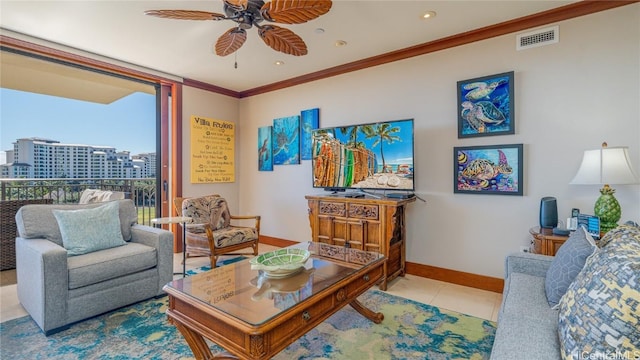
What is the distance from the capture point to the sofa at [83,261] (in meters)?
2.08

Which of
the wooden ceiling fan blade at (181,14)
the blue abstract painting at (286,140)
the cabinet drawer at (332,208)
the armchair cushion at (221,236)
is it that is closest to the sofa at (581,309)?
the cabinet drawer at (332,208)

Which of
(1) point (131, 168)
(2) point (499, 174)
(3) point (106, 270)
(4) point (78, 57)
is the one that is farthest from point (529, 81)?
(1) point (131, 168)

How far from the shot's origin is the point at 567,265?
4.95ft

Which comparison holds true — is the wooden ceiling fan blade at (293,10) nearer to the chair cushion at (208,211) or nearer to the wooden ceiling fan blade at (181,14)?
the wooden ceiling fan blade at (181,14)

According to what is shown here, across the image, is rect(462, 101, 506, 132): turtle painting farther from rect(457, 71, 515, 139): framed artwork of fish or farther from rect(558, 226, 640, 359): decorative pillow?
rect(558, 226, 640, 359): decorative pillow

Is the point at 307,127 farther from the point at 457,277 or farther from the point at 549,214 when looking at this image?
the point at 549,214

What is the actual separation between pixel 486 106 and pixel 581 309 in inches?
87.1

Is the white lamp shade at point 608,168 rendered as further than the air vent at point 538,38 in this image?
No

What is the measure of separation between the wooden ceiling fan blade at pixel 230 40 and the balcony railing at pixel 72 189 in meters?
2.69

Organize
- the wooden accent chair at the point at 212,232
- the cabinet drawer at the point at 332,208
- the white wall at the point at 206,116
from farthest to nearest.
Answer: the white wall at the point at 206,116 → the wooden accent chair at the point at 212,232 → the cabinet drawer at the point at 332,208

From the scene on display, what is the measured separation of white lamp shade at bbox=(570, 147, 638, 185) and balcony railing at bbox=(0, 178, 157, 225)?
4820 millimetres

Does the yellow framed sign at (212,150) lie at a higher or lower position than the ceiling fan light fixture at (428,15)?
lower

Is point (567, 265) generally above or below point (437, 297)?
above

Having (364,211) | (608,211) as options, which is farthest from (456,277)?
(608,211)
